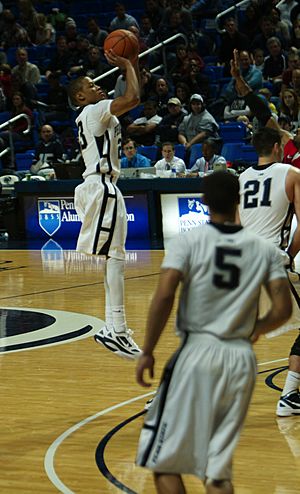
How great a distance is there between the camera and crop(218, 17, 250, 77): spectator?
59.4 feet

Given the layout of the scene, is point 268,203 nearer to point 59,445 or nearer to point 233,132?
point 59,445

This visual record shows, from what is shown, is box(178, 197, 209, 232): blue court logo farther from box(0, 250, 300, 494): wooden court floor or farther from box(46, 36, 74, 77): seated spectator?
box(46, 36, 74, 77): seated spectator

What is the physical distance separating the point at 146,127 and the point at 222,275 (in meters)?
13.7

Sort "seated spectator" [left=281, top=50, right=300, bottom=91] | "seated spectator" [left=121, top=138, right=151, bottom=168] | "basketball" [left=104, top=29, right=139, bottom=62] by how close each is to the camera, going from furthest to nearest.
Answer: "seated spectator" [left=281, top=50, right=300, bottom=91], "seated spectator" [left=121, top=138, right=151, bottom=168], "basketball" [left=104, top=29, right=139, bottom=62]

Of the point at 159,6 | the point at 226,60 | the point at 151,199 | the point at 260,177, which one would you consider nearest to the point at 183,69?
the point at 226,60

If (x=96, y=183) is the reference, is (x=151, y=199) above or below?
below

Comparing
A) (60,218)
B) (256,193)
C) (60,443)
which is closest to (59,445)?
(60,443)

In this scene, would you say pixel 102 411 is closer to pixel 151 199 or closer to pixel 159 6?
pixel 151 199

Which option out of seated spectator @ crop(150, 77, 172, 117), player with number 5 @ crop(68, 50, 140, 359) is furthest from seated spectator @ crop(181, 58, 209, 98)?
player with number 5 @ crop(68, 50, 140, 359)

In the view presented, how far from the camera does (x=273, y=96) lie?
16875 mm

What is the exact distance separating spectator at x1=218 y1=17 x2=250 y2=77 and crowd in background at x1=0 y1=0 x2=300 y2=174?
0.06ft

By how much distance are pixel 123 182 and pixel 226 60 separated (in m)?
4.67

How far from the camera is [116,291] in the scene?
6.56 m

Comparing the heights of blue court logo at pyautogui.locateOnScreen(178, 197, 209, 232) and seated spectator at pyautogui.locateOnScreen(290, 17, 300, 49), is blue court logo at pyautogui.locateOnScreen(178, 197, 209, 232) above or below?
below
